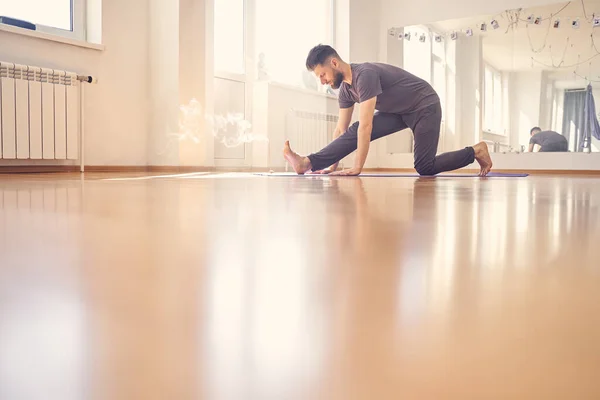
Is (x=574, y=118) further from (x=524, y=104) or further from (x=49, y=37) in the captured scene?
(x=49, y=37)

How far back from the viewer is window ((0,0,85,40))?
3846 mm

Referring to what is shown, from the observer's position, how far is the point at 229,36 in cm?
557

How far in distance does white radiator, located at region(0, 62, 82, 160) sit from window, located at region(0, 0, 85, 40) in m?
0.46

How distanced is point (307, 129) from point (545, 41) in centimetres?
266

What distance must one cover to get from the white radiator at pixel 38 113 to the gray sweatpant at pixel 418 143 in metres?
1.92

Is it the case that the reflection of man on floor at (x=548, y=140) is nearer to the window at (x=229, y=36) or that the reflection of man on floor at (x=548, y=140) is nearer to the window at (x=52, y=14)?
the window at (x=229, y=36)

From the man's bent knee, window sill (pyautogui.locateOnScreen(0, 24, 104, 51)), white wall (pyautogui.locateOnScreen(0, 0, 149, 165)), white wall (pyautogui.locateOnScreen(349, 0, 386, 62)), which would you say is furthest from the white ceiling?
window sill (pyautogui.locateOnScreen(0, 24, 104, 51))

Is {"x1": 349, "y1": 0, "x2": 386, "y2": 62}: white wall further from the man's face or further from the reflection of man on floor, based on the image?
the man's face

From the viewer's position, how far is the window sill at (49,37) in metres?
3.62

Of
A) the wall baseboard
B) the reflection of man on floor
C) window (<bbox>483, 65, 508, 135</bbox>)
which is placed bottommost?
the wall baseboard

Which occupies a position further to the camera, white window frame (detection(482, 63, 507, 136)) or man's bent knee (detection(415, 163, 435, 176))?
white window frame (detection(482, 63, 507, 136))

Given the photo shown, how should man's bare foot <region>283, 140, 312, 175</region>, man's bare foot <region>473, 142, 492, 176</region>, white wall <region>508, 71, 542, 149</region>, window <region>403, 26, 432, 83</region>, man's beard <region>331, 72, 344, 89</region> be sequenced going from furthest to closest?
window <region>403, 26, 432, 83</region>
white wall <region>508, 71, 542, 149</region>
man's bare foot <region>473, 142, 492, 176</region>
man's bare foot <region>283, 140, 312, 175</region>
man's beard <region>331, 72, 344, 89</region>

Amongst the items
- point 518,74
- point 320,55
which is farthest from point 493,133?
point 320,55

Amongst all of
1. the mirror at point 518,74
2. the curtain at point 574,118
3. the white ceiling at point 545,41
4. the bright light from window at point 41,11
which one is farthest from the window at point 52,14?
the curtain at point 574,118
